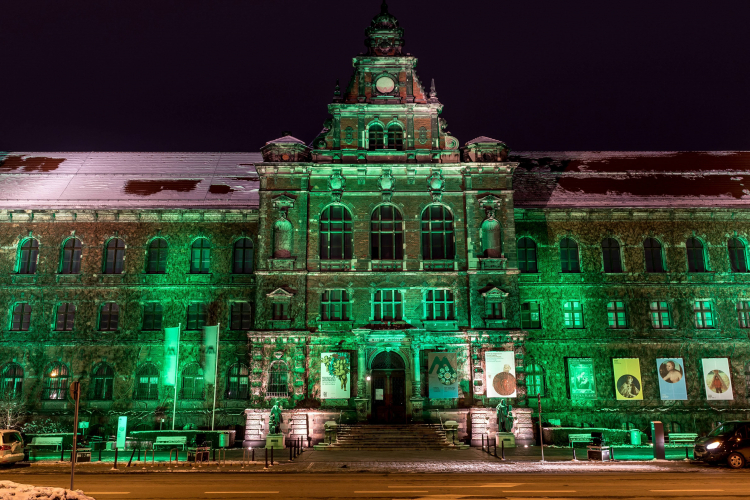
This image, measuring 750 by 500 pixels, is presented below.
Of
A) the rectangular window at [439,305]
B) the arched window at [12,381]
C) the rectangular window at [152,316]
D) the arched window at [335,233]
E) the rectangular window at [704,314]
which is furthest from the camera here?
the rectangular window at [704,314]

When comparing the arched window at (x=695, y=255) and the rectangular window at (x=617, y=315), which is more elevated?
the arched window at (x=695, y=255)

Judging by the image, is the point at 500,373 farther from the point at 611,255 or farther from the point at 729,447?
the point at 729,447

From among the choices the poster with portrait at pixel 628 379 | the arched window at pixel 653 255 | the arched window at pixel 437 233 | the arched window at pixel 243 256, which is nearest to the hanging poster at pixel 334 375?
the arched window at pixel 437 233

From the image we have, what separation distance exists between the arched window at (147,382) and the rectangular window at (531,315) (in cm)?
2178

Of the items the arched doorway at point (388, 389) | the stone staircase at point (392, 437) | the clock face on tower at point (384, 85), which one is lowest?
the stone staircase at point (392, 437)

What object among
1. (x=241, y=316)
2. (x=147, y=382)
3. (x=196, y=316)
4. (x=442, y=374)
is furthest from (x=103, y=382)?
(x=442, y=374)

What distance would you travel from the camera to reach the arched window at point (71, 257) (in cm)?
3891

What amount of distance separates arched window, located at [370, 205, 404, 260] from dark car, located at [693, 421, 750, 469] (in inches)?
702

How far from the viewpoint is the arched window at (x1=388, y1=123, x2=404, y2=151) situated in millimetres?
37906

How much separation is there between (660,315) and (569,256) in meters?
6.33

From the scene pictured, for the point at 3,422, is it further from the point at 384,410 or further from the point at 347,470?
the point at 347,470

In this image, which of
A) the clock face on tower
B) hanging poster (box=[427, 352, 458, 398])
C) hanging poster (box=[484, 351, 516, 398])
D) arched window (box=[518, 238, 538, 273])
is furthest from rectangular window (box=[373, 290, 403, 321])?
the clock face on tower

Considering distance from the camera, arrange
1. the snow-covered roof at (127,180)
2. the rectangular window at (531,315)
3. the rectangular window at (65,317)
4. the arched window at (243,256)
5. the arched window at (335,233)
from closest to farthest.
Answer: the arched window at (335,233) → the rectangular window at (65,317) → the rectangular window at (531,315) → the arched window at (243,256) → the snow-covered roof at (127,180)

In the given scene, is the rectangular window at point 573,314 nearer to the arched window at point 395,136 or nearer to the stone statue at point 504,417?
the stone statue at point 504,417
